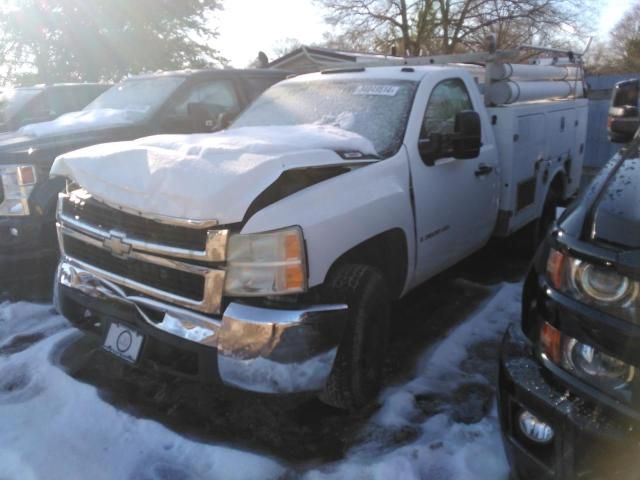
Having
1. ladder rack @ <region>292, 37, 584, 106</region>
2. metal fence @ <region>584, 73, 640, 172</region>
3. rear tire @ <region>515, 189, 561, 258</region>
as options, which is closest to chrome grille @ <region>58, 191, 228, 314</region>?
ladder rack @ <region>292, 37, 584, 106</region>

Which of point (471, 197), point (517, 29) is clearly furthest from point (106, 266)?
point (517, 29)

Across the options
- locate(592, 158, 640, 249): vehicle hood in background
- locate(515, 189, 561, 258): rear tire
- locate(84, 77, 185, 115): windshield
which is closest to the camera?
locate(592, 158, 640, 249): vehicle hood in background

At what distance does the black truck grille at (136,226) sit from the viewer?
2.70 meters

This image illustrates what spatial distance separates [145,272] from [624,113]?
310 centimetres

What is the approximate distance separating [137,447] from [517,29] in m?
30.5

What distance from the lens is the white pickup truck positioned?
2639 mm

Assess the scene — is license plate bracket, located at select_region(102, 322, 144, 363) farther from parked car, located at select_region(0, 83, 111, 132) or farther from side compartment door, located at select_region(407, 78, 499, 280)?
parked car, located at select_region(0, 83, 111, 132)

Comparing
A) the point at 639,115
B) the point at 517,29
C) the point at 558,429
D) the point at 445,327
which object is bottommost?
the point at 445,327

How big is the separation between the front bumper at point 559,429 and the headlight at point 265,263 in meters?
0.96

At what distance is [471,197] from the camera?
4.34 meters

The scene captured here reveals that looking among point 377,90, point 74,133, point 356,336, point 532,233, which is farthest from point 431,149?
point 74,133

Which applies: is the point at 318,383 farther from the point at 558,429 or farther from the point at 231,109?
the point at 231,109

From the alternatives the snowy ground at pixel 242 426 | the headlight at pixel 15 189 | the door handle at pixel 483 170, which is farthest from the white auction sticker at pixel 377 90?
the headlight at pixel 15 189

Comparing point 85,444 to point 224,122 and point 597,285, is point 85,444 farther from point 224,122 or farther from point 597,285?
point 224,122
